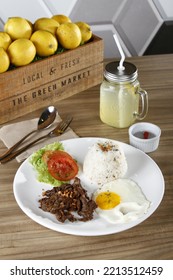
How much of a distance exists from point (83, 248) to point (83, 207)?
0.11 metres

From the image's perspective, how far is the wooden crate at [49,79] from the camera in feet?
5.47

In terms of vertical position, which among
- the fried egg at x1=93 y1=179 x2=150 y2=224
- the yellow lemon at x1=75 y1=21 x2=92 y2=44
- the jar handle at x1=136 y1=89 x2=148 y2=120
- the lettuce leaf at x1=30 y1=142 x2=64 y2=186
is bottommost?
the jar handle at x1=136 y1=89 x2=148 y2=120

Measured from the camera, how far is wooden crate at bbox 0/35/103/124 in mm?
1667

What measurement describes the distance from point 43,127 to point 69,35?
→ 324 mm

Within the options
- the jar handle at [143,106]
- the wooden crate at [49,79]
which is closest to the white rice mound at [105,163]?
the jar handle at [143,106]

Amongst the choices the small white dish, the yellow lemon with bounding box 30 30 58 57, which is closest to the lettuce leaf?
the small white dish

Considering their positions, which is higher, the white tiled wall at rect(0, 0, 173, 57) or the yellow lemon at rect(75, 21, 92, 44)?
the yellow lemon at rect(75, 21, 92, 44)

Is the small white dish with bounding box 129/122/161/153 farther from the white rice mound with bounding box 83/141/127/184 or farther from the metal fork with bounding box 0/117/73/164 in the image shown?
the metal fork with bounding box 0/117/73/164

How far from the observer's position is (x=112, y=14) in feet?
7.16

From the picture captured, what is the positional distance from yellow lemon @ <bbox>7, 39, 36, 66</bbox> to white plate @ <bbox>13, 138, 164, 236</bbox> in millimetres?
302

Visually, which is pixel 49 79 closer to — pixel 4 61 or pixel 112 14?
pixel 4 61

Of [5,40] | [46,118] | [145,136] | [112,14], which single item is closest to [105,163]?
[145,136]

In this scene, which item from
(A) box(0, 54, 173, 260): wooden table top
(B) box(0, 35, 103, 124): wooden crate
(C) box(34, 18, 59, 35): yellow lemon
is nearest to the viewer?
(A) box(0, 54, 173, 260): wooden table top

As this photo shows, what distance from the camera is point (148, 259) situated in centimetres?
124
